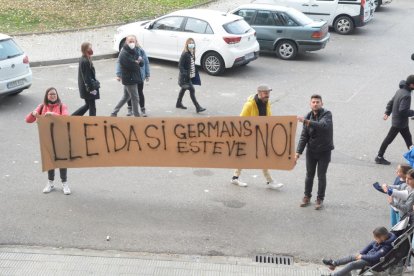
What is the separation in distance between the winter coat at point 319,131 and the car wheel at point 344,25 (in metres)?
14.2

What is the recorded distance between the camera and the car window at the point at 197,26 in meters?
15.9

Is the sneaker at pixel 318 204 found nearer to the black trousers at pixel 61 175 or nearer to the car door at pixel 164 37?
the black trousers at pixel 61 175

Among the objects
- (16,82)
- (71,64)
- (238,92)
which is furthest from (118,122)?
(71,64)

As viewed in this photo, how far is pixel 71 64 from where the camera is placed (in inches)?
674

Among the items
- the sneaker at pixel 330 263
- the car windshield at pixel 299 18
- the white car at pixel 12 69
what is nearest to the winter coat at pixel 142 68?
the white car at pixel 12 69

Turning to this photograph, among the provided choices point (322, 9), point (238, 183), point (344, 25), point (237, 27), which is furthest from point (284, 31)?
point (238, 183)

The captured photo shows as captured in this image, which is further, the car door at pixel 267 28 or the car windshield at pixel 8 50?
the car door at pixel 267 28

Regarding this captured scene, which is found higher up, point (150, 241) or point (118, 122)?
point (118, 122)

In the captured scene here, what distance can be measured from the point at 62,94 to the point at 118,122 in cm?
596

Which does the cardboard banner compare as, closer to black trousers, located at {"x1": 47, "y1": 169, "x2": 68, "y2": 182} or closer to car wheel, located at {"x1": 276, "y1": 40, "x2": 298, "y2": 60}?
black trousers, located at {"x1": 47, "y1": 169, "x2": 68, "y2": 182}

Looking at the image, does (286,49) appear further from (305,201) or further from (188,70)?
(305,201)

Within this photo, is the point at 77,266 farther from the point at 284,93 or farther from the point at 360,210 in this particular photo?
the point at 284,93

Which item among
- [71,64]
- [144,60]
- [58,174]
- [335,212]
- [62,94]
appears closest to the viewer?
[335,212]

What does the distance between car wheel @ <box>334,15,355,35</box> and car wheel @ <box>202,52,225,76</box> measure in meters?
7.47
